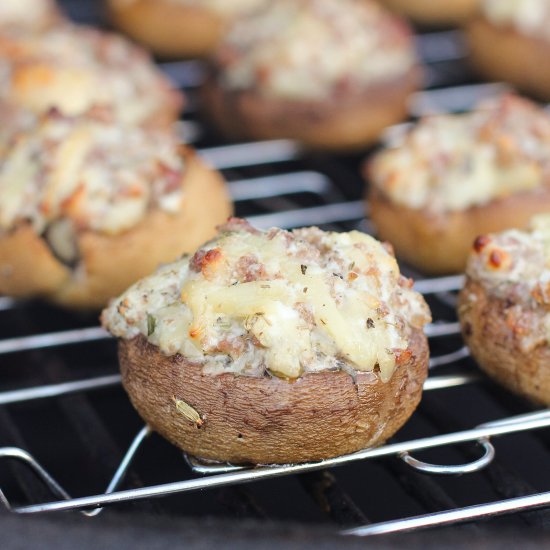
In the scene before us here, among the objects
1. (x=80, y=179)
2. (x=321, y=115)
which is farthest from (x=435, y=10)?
(x=80, y=179)

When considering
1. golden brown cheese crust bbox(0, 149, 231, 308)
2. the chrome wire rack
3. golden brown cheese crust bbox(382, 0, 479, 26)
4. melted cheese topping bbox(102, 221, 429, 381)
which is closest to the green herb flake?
melted cheese topping bbox(102, 221, 429, 381)

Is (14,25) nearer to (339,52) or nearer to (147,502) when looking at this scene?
(339,52)

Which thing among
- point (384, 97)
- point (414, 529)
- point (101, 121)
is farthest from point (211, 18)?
point (414, 529)

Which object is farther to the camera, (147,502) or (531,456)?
(531,456)

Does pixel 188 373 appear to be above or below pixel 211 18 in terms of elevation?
below

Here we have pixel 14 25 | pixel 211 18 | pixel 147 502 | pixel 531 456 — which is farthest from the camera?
pixel 211 18

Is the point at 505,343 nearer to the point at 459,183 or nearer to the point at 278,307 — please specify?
the point at 278,307

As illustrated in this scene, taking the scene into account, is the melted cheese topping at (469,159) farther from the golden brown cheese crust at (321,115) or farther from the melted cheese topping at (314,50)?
the melted cheese topping at (314,50)
